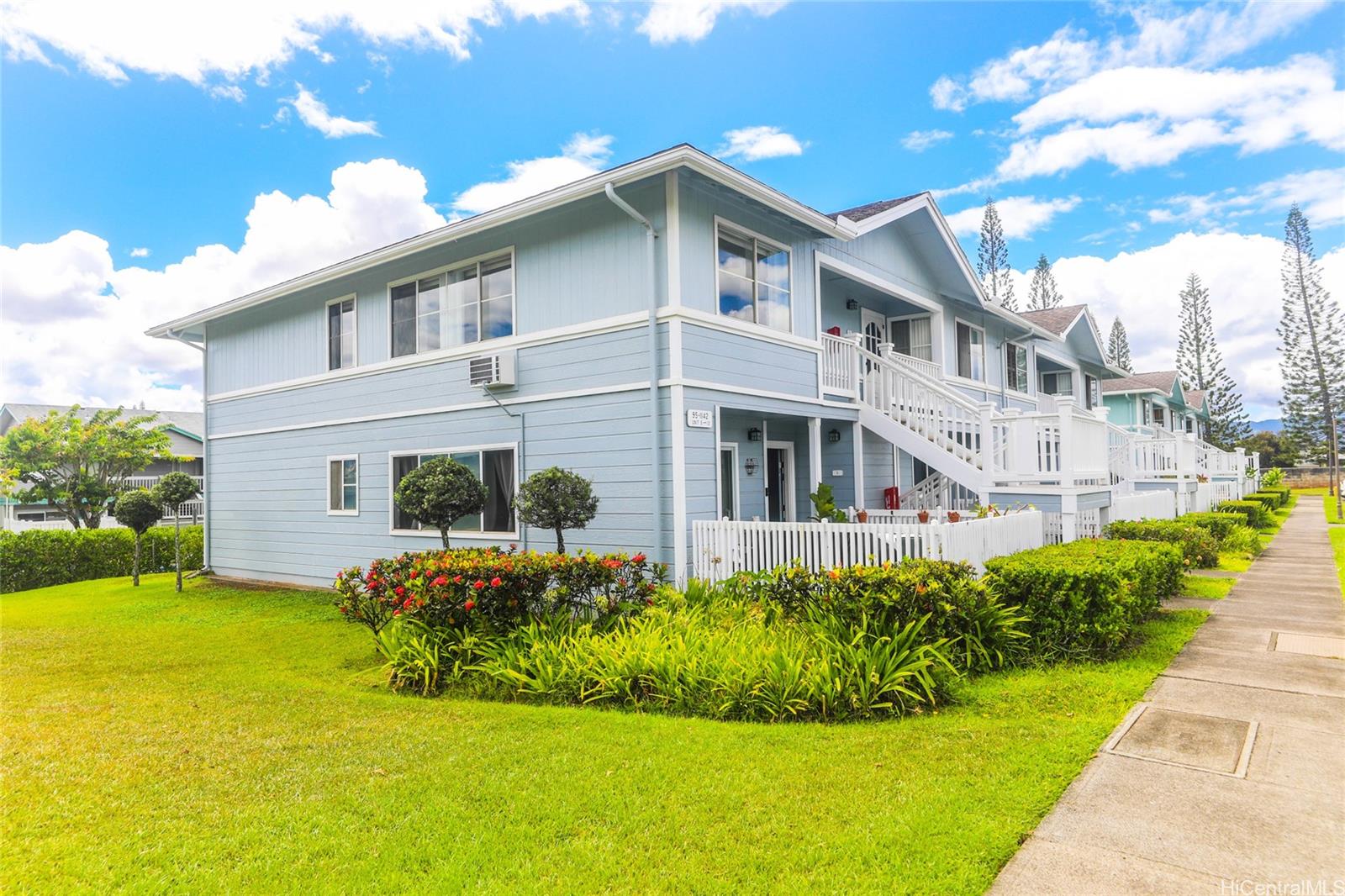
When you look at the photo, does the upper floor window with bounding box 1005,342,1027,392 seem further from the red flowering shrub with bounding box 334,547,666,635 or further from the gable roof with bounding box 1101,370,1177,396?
the red flowering shrub with bounding box 334,547,666,635

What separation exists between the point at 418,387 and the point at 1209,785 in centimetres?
1105

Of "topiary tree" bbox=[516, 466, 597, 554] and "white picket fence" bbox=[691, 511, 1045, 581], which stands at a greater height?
"topiary tree" bbox=[516, 466, 597, 554]

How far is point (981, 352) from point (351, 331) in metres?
13.9

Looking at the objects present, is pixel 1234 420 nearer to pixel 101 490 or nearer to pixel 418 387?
pixel 418 387

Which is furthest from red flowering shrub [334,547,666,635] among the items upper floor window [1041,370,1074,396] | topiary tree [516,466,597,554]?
upper floor window [1041,370,1074,396]

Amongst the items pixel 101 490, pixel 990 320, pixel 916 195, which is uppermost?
pixel 916 195

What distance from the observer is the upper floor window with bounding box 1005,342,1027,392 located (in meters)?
19.7

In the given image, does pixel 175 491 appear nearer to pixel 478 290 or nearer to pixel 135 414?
pixel 478 290

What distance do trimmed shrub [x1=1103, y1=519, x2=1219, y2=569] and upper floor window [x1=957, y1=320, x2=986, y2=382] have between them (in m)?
5.45

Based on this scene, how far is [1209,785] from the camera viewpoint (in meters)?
4.03

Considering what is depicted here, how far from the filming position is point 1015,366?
67.0ft

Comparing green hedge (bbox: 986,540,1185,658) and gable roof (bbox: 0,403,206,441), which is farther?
gable roof (bbox: 0,403,206,441)

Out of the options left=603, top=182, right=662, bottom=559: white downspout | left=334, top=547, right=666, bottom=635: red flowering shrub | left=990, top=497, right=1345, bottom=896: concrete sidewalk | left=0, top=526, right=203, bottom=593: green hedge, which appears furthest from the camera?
left=0, top=526, right=203, bottom=593: green hedge

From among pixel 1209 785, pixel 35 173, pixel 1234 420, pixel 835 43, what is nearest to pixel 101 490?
pixel 35 173
